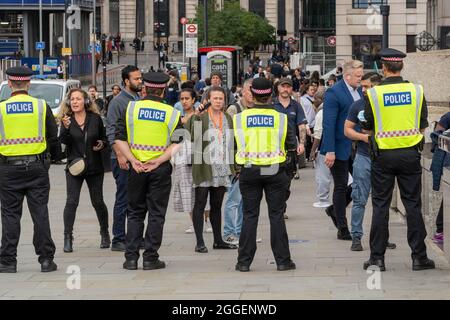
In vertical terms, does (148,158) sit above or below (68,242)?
above

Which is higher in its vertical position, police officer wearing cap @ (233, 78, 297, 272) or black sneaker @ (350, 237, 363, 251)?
police officer wearing cap @ (233, 78, 297, 272)

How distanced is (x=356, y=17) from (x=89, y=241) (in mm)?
45266

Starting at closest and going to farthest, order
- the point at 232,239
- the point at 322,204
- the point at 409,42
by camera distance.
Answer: the point at 232,239 < the point at 322,204 < the point at 409,42

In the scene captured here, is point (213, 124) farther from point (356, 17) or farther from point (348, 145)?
point (356, 17)

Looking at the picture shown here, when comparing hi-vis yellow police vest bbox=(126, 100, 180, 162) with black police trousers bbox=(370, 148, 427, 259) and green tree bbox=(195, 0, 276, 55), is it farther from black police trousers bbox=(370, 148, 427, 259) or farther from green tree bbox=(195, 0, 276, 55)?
green tree bbox=(195, 0, 276, 55)

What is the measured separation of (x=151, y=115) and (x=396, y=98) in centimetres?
219

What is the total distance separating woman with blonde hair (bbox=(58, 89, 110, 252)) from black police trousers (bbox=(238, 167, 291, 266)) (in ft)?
7.54

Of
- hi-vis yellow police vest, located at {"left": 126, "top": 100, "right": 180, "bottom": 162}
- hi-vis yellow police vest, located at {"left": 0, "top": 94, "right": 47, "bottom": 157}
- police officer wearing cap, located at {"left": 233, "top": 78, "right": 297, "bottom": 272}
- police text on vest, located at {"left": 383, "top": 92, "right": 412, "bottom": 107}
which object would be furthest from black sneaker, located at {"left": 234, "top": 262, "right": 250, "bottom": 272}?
hi-vis yellow police vest, located at {"left": 0, "top": 94, "right": 47, "bottom": 157}

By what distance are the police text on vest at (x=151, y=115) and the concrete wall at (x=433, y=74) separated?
30.6 ft

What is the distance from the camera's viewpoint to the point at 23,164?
10.9m

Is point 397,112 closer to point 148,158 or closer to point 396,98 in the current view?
point 396,98

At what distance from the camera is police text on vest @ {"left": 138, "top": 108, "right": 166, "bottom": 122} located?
10.8 metres

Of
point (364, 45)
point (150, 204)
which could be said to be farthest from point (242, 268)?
point (364, 45)

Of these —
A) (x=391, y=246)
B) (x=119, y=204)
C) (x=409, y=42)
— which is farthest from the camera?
(x=409, y=42)
